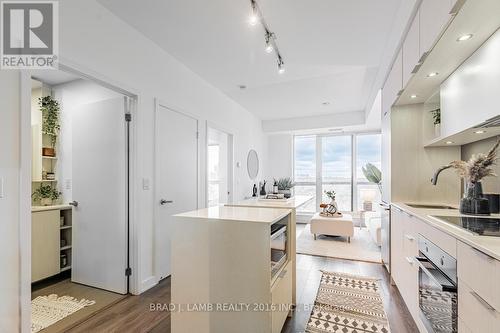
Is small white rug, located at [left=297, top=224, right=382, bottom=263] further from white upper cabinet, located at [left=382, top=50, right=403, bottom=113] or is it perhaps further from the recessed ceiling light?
the recessed ceiling light

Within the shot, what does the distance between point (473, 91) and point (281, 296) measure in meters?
1.90

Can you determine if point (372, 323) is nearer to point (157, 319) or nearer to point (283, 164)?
point (157, 319)

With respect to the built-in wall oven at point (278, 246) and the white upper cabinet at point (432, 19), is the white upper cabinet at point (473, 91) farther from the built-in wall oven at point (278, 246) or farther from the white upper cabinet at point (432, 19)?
the built-in wall oven at point (278, 246)

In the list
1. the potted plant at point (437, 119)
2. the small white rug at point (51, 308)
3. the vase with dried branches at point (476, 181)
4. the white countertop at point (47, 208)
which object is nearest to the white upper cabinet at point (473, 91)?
the vase with dried branches at point (476, 181)

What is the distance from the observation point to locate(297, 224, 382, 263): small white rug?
3551 millimetres

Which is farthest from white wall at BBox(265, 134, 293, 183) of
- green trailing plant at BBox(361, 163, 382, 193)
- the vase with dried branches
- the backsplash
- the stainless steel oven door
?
the stainless steel oven door

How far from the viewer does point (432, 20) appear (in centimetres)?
144

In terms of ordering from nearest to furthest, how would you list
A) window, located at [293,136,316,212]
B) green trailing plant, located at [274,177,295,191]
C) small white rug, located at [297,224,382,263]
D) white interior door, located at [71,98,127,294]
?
1. white interior door, located at [71,98,127,294]
2. small white rug, located at [297,224,382,263]
3. green trailing plant, located at [274,177,295,191]
4. window, located at [293,136,316,212]

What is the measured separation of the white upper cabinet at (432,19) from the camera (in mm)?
1264

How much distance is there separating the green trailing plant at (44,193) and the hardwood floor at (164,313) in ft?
5.68

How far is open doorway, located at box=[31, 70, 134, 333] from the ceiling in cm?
86

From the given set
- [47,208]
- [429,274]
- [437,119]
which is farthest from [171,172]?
[437,119]


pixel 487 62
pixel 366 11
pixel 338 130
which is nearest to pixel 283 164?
pixel 338 130

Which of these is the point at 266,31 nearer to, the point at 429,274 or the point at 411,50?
the point at 411,50
